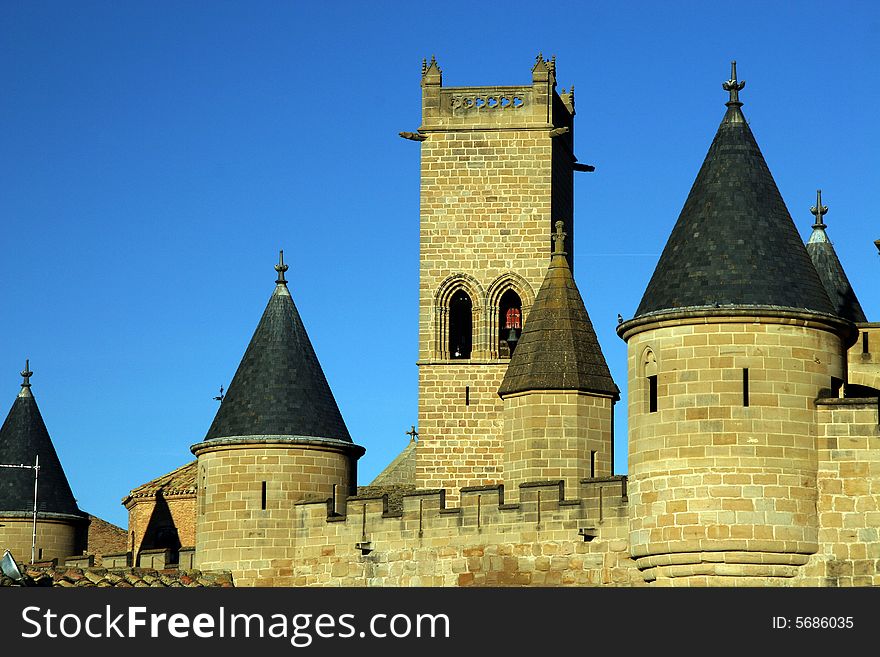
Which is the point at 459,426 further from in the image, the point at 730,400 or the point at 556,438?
the point at 730,400

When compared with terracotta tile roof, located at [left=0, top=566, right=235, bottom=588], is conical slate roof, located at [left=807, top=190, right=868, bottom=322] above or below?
above

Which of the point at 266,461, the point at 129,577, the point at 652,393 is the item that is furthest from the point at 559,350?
the point at 129,577

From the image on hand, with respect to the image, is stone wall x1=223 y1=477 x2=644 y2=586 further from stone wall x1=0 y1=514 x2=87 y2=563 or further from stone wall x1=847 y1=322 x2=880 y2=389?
stone wall x1=0 y1=514 x2=87 y2=563

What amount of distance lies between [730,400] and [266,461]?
10.5m

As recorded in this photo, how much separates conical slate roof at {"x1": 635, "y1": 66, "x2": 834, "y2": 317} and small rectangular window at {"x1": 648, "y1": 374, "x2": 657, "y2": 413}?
0.89 metres

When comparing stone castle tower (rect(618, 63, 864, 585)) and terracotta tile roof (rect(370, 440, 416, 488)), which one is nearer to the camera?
stone castle tower (rect(618, 63, 864, 585))

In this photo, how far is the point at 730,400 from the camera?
33.0 metres

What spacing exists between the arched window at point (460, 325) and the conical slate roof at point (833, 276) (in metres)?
8.67

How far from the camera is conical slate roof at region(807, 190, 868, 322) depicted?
45.2m

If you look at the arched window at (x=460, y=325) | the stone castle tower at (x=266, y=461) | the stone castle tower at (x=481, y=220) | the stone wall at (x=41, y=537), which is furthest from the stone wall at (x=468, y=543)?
the arched window at (x=460, y=325)

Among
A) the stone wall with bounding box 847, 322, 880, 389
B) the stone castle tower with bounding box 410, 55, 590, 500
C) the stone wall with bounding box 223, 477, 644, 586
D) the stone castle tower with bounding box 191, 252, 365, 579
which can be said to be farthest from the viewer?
→ the stone castle tower with bounding box 410, 55, 590, 500

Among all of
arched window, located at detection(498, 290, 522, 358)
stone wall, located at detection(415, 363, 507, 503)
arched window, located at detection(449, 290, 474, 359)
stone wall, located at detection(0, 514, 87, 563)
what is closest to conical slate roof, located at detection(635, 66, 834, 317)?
stone wall, located at detection(415, 363, 507, 503)

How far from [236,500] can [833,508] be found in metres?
11.5
